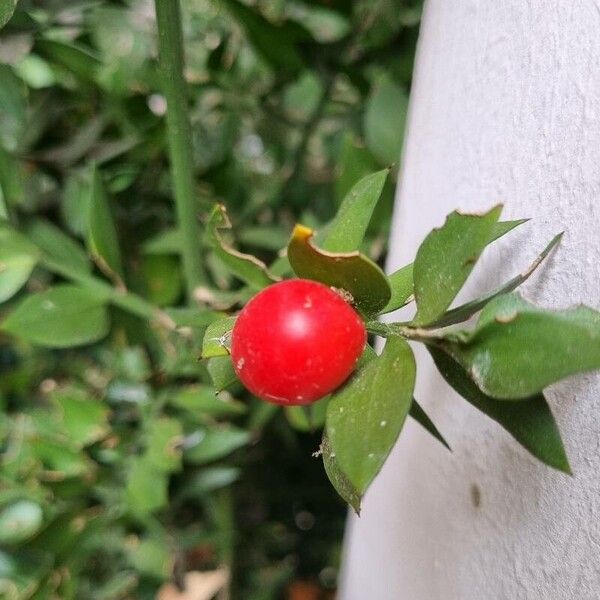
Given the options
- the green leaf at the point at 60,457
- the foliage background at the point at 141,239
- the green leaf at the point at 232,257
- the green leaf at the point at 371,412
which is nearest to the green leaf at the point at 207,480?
the foliage background at the point at 141,239

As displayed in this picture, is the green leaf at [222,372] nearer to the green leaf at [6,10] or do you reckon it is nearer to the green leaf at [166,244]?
the green leaf at [6,10]

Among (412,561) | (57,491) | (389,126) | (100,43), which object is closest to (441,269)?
(412,561)

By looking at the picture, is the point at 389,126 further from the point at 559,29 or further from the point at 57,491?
the point at 57,491

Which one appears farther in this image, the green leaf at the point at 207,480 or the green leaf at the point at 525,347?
the green leaf at the point at 207,480

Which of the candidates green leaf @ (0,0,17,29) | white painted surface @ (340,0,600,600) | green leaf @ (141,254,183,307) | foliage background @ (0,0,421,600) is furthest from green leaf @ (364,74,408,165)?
green leaf @ (0,0,17,29)

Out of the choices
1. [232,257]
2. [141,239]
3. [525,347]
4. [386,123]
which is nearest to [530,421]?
[525,347]

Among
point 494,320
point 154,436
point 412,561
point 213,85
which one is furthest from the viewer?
point 213,85

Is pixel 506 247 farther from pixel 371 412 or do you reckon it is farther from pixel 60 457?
pixel 60 457

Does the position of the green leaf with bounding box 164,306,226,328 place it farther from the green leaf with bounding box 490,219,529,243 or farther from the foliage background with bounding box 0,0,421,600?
the green leaf with bounding box 490,219,529,243

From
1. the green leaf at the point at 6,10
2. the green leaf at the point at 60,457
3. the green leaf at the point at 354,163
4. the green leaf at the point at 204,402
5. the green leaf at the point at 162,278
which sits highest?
the green leaf at the point at 6,10
